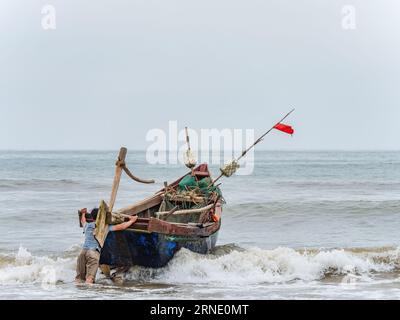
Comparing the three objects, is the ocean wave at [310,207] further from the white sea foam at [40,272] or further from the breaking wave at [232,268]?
the white sea foam at [40,272]

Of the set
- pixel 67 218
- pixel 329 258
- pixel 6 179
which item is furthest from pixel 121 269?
pixel 6 179

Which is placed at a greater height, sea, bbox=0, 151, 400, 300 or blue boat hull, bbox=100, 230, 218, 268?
blue boat hull, bbox=100, 230, 218, 268

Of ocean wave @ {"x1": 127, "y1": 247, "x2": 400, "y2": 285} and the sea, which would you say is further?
ocean wave @ {"x1": 127, "y1": 247, "x2": 400, "y2": 285}

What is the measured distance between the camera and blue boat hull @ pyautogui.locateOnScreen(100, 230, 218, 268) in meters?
13.1

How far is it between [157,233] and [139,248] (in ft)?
1.53

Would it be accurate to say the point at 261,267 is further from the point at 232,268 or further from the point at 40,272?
the point at 40,272

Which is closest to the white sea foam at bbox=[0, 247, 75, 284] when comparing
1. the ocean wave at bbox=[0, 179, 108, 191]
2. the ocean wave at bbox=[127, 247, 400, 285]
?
the ocean wave at bbox=[127, 247, 400, 285]

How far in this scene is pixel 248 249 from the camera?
1848 cm

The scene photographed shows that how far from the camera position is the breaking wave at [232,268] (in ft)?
46.0

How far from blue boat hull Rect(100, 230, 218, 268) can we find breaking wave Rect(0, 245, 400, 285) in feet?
0.79

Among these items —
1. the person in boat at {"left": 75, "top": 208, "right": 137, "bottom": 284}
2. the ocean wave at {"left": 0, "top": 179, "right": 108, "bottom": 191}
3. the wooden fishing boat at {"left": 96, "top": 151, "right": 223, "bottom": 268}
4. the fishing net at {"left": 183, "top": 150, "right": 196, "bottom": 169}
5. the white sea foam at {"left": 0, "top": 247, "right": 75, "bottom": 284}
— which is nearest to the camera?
the wooden fishing boat at {"left": 96, "top": 151, "right": 223, "bottom": 268}

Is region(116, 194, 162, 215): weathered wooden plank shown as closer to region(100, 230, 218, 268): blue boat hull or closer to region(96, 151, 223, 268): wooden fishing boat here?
region(96, 151, 223, 268): wooden fishing boat

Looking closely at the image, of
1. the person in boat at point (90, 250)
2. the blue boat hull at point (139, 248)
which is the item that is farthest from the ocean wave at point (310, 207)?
the person in boat at point (90, 250)

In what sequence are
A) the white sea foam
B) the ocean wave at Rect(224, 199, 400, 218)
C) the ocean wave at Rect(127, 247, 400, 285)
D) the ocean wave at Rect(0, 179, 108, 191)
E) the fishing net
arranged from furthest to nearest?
1. the ocean wave at Rect(0, 179, 108, 191)
2. the ocean wave at Rect(224, 199, 400, 218)
3. the fishing net
4. the white sea foam
5. the ocean wave at Rect(127, 247, 400, 285)
